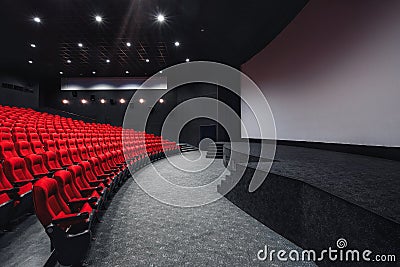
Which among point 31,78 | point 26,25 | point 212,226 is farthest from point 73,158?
point 31,78

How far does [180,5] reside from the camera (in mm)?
2475

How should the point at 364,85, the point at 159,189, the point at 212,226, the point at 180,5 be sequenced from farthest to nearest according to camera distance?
1. the point at 180,5
2. the point at 159,189
3. the point at 364,85
4. the point at 212,226

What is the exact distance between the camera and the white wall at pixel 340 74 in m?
1.44

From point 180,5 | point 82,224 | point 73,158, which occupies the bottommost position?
point 82,224

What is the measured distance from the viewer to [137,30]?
3145 millimetres

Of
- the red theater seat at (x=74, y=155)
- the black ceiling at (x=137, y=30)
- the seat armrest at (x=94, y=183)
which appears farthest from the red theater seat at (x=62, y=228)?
the black ceiling at (x=137, y=30)

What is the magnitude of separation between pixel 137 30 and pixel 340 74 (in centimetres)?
261

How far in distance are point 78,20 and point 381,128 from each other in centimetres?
345

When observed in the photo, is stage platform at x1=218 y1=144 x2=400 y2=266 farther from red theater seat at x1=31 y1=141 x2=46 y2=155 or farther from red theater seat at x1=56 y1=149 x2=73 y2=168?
red theater seat at x1=31 y1=141 x2=46 y2=155

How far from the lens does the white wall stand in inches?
56.6

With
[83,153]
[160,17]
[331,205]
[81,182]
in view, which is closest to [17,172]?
[81,182]

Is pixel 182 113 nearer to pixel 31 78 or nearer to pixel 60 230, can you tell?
pixel 31 78

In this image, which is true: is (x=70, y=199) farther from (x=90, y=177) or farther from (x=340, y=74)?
(x=340, y=74)

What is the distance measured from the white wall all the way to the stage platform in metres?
0.37
